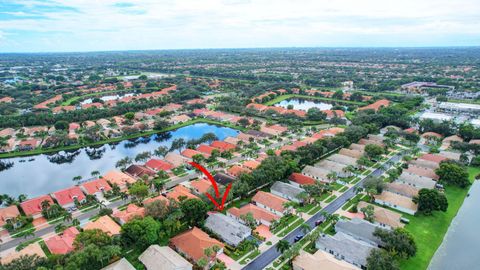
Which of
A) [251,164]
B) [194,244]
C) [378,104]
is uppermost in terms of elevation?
[378,104]

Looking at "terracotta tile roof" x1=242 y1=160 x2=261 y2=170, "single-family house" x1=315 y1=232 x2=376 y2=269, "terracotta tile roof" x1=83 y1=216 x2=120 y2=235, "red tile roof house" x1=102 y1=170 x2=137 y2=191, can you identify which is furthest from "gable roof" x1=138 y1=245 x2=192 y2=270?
"terracotta tile roof" x1=242 y1=160 x2=261 y2=170

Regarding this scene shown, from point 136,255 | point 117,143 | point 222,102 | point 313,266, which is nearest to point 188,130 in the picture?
point 117,143

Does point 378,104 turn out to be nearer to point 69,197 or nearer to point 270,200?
point 270,200

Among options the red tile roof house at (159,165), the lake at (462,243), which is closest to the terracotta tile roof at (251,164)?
the red tile roof house at (159,165)

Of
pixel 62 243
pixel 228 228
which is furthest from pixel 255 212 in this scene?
pixel 62 243

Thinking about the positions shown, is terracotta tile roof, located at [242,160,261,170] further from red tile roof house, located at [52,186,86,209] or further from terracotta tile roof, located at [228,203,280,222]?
red tile roof house, located at [52,186,86,209]

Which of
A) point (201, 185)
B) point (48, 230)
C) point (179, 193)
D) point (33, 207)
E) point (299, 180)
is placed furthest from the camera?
point (299, 180)
